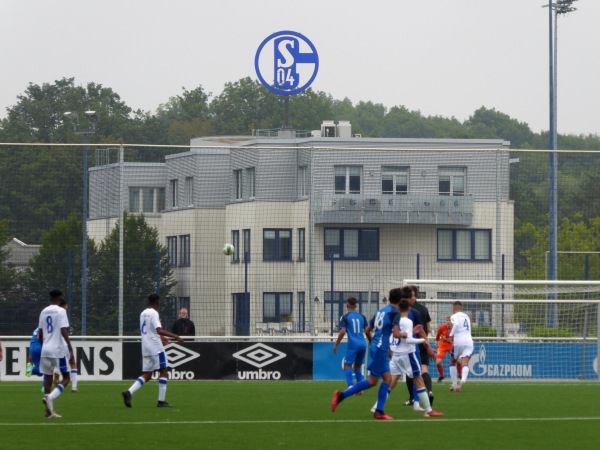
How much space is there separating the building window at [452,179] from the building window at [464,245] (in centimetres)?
101

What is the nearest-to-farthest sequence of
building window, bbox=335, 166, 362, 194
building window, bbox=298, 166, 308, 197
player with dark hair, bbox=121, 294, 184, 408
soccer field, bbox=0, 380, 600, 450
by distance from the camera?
soccer field, bbox=0, 380, 600, 450, player with dark hair, bbox=121, 294, 184, 408, building window, bbox=298, 166, 308, 197, building window, bbox=335, 166, 362, 194

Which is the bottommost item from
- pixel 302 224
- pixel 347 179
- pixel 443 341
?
pixel 443 341

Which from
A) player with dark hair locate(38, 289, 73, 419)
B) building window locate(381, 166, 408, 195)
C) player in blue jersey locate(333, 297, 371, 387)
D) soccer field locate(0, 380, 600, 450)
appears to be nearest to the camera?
soccer field locate(0, 380, 600, 450)

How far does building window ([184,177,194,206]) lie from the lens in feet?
98.8

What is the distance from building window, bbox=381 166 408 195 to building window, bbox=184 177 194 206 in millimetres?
4503

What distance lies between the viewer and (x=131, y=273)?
2941 cm

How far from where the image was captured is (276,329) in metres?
30.1

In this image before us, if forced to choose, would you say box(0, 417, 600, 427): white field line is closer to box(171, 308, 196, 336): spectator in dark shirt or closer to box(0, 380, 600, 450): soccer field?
box(0, 380, 600, 450): soccer field

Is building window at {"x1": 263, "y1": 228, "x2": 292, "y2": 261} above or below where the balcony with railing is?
below

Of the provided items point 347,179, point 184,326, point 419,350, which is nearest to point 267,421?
point 419,350

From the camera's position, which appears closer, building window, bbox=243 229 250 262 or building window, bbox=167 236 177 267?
building window, bbox=167 236 177 267

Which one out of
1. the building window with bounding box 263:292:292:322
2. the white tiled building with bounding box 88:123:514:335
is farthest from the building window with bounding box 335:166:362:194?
the building window with bounding box 263:292:292:322

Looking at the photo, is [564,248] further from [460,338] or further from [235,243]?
[235,243]

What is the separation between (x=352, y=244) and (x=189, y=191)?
3940 mm
